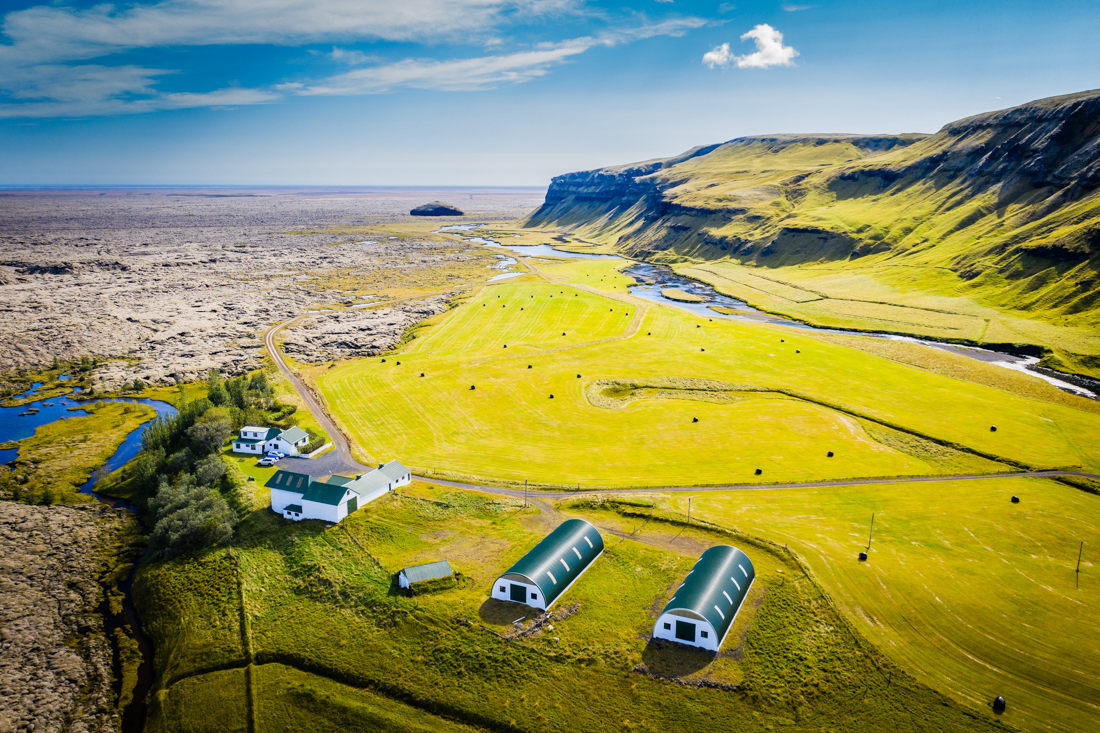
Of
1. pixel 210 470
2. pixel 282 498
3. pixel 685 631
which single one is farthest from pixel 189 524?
pixel 685 631

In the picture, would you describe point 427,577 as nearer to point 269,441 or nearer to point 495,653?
point 495,653

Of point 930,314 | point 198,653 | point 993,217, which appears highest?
point 993,217

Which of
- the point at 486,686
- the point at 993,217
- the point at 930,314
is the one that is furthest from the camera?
the point at 993,217

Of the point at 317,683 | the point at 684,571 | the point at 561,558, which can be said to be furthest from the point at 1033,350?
the point at 317,683

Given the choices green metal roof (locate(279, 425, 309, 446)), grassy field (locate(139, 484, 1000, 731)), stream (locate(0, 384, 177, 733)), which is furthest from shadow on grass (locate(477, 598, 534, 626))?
green metal roof (locate(279, 425, 309, 446))

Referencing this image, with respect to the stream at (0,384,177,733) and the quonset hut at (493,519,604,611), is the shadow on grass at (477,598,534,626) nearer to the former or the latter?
the quonset hut at (493,519,604,611)

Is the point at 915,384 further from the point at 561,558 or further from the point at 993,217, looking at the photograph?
the point at 993,217

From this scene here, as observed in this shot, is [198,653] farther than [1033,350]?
No
